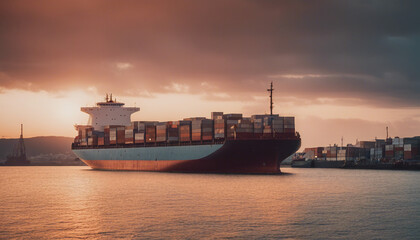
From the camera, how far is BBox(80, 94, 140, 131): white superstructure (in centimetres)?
11269

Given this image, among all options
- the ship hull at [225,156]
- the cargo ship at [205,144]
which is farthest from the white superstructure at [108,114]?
the ship hull at [225,156]

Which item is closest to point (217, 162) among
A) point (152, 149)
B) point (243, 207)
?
point (152, 149)

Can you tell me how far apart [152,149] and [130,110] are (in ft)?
105

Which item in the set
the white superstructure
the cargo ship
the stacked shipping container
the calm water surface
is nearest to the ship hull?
the cargo ship

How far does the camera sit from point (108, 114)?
113m

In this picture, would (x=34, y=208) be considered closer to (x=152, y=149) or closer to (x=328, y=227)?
(x=328, y=227)

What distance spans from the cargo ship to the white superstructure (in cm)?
1462

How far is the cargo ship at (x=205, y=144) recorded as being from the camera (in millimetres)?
69500

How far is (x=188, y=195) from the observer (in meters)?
45.9

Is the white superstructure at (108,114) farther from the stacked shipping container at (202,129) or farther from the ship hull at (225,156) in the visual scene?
the ship hull at (225,156)

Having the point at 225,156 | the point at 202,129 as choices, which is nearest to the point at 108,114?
the point at 202,129

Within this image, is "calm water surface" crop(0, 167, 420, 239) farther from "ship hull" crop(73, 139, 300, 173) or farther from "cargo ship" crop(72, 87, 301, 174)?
"cargo ship" crop(72, 87, 301, 174)

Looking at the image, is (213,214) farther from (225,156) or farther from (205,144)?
(205,144)

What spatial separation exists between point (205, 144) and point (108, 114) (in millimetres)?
45801
